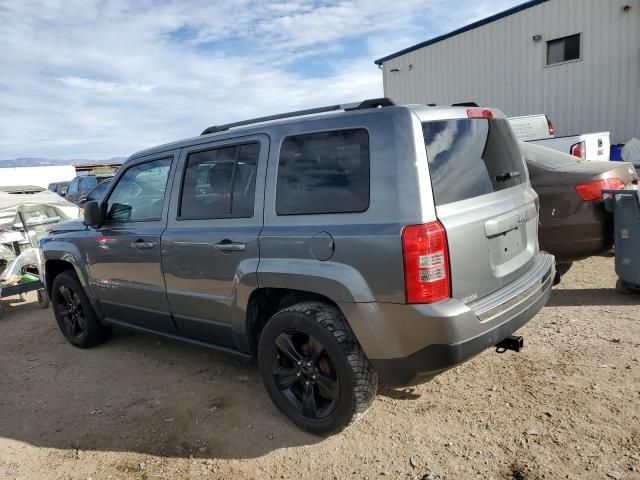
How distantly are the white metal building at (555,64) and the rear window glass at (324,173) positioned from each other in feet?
45.8

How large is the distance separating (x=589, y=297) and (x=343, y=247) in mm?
3563

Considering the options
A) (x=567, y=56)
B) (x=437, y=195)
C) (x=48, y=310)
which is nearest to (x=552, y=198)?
(x=437, y=195)

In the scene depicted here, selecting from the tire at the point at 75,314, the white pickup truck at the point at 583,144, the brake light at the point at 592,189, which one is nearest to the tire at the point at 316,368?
the tire at the point at 75,314

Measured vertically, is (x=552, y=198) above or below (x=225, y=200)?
below

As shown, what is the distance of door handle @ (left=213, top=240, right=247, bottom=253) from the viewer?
310 centimetres

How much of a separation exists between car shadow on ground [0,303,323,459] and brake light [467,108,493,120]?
2.19m

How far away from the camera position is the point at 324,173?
2791mm

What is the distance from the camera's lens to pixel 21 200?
814 cm

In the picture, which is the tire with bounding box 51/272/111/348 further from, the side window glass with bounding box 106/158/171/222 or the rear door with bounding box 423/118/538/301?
the rear door with bounding box 423/118/538/301

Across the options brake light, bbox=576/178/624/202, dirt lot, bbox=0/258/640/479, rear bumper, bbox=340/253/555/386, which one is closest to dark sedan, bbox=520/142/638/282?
brake light, bbox=576/178/624/202

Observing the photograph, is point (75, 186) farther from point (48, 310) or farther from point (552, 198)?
point (552, 198)

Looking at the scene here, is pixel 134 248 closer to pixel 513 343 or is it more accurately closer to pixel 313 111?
pixel 313 111

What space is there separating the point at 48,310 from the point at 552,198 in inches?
255

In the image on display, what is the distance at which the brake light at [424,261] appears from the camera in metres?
2.40
